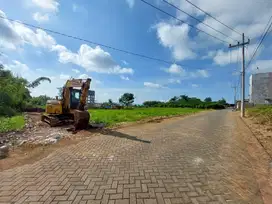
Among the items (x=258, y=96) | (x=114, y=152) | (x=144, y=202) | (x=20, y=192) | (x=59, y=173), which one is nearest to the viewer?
(x=144, y=202)

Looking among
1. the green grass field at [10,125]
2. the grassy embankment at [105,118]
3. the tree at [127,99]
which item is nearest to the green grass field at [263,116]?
the grassy embankment at [105,118]

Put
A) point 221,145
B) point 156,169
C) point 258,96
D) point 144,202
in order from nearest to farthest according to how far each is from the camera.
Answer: point 144,202 < point 156,169 < point 221,145 < point 258,96

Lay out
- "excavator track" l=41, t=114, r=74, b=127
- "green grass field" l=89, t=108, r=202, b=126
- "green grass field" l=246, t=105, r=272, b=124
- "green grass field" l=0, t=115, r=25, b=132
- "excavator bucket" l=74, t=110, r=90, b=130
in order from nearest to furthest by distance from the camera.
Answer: "excavator bucket" l=74, t=110, r=90, b=130 → "green grass field" l=0, t=115, r=25, b=132 → "excavator track" l=41, t=114, r=74, b=127 → "green grass field" l=246, t=105, r=272, b=124 → "green grass field" l=89, t=108, r=202, b=126

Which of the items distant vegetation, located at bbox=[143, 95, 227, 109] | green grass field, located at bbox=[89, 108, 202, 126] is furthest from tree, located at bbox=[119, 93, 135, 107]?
green grass field, located at bbox=[89, 108, 202, 126]

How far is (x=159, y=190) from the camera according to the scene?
3.57 metres

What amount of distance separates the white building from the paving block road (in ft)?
270

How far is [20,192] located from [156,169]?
306 cm

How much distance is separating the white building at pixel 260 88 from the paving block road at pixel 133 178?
82165 mm

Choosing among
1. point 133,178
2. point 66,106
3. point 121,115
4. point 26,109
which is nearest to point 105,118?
point 121,115

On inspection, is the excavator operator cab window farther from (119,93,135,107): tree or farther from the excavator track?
(119,93,135,107): tree

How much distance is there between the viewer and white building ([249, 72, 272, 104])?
72812 mm

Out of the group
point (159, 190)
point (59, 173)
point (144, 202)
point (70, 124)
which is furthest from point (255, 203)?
point (70, 124)

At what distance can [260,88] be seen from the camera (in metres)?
75.3

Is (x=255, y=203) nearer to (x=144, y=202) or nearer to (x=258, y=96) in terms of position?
(x=144, y=202)
